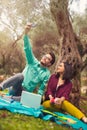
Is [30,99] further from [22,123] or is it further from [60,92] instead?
[22,123]

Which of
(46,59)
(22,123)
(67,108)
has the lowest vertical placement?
(22,123)

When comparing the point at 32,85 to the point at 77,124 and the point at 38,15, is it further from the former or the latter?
the point at 38,15

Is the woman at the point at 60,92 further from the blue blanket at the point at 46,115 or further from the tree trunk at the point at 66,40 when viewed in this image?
the tree trunk at the point at 66,40

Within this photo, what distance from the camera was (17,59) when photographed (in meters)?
23.4

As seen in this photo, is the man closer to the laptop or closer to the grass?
the laptop

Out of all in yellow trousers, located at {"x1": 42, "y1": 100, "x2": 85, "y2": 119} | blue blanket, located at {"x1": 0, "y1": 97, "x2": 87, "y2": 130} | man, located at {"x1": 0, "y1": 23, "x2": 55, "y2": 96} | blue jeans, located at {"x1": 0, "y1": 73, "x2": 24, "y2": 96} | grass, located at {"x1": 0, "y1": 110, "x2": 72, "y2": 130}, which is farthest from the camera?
man, located at {"x1": 0, "y1": 23, "x2": 55, "y2": 96}

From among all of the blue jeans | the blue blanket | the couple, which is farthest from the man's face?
the blue blanket

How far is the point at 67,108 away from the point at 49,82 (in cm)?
81

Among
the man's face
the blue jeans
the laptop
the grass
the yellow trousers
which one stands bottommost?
the grass

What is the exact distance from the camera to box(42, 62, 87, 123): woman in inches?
304

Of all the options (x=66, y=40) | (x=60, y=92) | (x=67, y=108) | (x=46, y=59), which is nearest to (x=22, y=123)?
(x=67, y=108)

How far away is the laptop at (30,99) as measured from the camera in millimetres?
7621

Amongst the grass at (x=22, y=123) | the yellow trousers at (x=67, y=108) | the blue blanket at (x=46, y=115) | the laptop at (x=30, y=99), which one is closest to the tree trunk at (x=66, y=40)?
the yellow trousers at (x=67, y=108)

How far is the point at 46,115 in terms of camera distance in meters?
7.48
